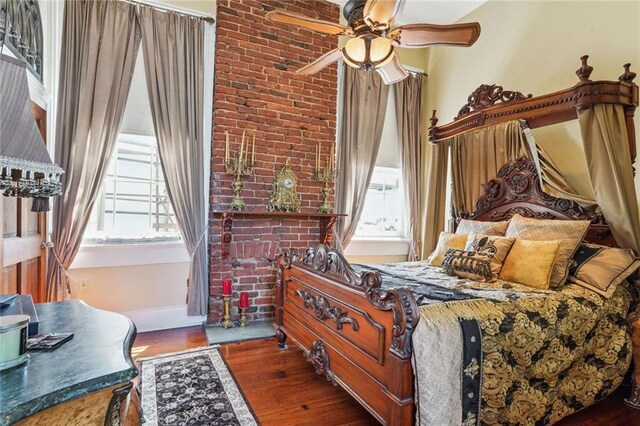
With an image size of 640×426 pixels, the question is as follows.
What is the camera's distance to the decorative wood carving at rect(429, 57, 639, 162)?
2342mm

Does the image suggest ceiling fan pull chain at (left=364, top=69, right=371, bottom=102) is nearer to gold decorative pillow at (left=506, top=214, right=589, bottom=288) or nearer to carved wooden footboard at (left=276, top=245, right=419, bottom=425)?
gold decorative pillow at (left=506, top=214, right=589, bottom=288)

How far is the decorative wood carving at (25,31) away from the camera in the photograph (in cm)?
213

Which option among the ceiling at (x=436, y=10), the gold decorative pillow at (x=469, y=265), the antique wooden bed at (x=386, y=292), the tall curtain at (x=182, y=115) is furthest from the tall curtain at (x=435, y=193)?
the tall curtain at (x=182, y=115)

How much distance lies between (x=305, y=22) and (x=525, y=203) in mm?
2503

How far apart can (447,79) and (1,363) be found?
4.88 meters

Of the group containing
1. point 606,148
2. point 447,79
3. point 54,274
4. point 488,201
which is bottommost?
point 54,274

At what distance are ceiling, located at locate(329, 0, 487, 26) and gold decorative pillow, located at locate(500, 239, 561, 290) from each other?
10.2 feet

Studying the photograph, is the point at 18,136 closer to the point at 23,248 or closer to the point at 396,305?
the point at 396,305

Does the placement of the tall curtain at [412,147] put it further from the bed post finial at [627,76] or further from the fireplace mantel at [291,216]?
the bed post finial at [627,76]

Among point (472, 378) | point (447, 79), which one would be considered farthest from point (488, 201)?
point (472, 378)

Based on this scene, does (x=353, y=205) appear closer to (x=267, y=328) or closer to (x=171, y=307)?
(x=267, y=328)

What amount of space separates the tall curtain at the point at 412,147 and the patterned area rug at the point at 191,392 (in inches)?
119

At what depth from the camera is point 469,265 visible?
8.20ft

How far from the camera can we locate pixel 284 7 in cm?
371
